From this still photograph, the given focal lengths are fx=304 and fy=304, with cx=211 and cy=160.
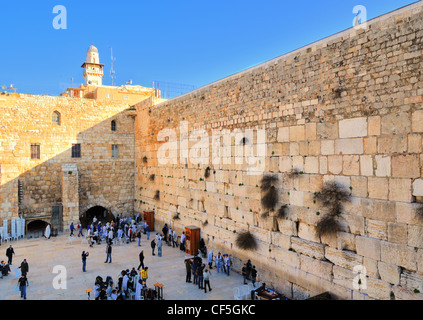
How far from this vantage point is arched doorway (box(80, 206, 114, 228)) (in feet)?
61.2

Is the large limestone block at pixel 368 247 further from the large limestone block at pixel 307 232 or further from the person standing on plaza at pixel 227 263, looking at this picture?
the person standing on plaza at pixel 227 263

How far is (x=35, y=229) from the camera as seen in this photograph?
17.6 meters

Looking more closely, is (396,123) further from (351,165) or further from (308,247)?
(308,247)

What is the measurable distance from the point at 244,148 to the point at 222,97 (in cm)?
229

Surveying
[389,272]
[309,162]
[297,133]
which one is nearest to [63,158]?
[297,133]

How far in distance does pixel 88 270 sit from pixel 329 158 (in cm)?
893

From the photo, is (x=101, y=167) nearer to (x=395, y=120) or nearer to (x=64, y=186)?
(x=64, y=186)

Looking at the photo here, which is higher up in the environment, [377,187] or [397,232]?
[377,187]

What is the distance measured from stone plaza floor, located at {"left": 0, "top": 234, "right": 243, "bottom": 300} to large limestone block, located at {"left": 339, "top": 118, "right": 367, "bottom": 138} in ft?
17.8

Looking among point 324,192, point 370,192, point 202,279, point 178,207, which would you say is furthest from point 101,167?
point 370,192

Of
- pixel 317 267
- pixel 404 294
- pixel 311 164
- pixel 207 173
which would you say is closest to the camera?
pixel 404 294

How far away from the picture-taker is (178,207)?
14.3 m

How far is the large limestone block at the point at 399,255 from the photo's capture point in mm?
5836

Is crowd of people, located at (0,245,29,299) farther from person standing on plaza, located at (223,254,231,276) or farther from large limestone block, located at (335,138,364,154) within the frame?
large limestone block, located at (335,138,364,154)
